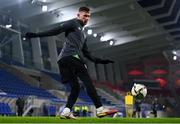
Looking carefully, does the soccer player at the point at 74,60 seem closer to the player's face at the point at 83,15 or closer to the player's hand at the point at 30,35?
the player's face at the point at 83,15

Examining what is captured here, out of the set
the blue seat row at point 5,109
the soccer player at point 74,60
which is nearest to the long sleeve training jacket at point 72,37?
A: the soccer player at point 74,60

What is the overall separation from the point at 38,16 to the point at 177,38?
755 inches

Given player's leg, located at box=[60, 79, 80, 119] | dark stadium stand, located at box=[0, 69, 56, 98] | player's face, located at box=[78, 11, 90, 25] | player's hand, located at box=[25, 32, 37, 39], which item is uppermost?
dark stadium stand, located at box=[0, 69, 56, 98]

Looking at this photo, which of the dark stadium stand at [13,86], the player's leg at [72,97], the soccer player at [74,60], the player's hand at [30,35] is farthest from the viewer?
the dark stadium stand at [13,86]

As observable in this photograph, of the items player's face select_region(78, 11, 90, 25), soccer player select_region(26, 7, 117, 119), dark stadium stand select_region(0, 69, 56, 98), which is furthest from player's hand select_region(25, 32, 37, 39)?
dark stadium stand select_region(0, 69, 56, 98)

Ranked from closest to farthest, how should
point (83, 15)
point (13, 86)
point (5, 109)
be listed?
point (83, 15) < point (5, 109) < point (13, 86)

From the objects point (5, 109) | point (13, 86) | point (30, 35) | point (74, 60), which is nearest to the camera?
point (30, 35)

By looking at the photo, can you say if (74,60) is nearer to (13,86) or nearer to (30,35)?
(30,35)

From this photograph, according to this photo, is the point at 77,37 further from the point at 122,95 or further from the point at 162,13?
the point at 122,95

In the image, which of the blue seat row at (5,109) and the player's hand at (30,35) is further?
the blue seat row at (5,109)

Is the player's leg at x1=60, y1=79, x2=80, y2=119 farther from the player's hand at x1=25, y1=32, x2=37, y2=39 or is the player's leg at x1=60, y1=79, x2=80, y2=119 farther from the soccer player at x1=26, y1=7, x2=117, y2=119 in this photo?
the player's hand at x1=25, y1=32, x2=37, y2=39

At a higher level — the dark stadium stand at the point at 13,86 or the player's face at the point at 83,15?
the dark stadium stand at the point at 13,86

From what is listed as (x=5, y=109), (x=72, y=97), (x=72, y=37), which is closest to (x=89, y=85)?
(x=72, y=97)

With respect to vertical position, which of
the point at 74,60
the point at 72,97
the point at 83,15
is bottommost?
the point at 72,97
